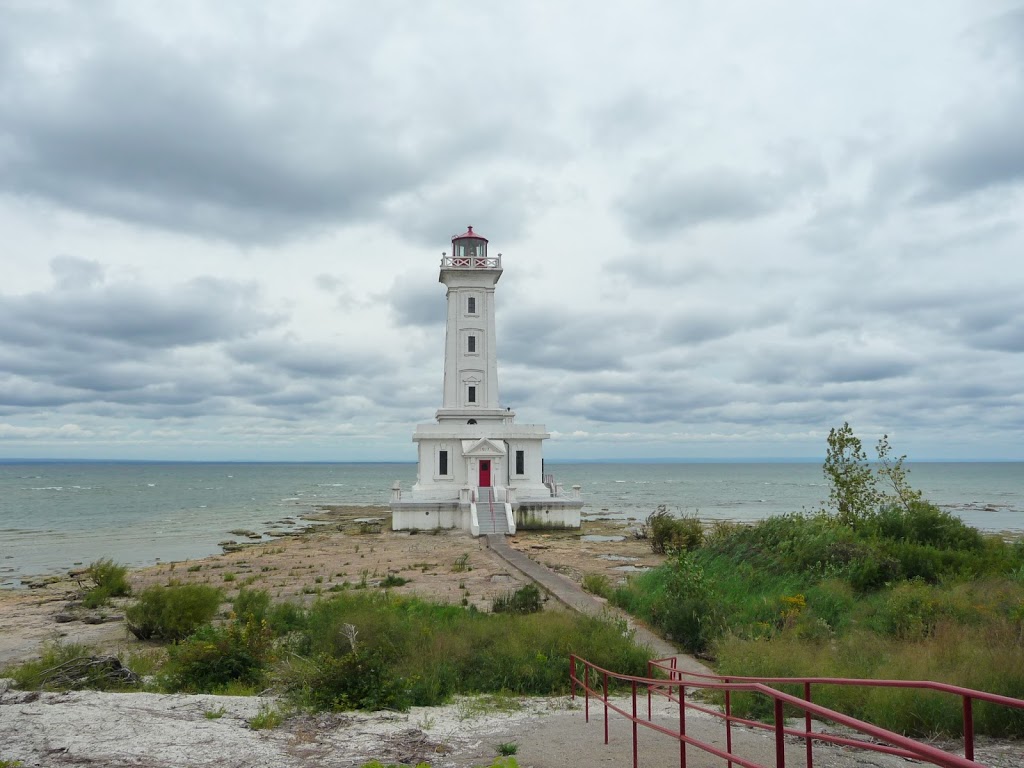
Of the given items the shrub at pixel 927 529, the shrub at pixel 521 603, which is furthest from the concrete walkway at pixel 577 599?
the shrub at pixel 927 529

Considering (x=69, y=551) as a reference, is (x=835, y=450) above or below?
above

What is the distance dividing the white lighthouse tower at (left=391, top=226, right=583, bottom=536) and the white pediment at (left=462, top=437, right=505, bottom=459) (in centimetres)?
5

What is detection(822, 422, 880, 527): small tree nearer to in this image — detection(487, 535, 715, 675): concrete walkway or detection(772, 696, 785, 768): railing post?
detection(487, 535, 715, 675): concrete walkway

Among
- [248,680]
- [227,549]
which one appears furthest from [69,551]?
[248,680]

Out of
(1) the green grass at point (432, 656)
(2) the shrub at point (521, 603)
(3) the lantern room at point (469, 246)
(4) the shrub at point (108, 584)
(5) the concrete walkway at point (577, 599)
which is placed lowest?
(4) the shrub at point (108, 584)

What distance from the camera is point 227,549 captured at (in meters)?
35.0

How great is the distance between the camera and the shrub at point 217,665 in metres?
9.84

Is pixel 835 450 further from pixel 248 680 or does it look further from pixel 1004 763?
pixel 248 680

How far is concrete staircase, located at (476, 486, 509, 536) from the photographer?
3231 centimetres

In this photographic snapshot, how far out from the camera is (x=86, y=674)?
387 inches

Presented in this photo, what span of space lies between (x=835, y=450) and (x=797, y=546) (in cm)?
411

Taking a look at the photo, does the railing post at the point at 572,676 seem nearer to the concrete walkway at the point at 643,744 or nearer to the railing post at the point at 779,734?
the concrete walkway at the point at 643,744

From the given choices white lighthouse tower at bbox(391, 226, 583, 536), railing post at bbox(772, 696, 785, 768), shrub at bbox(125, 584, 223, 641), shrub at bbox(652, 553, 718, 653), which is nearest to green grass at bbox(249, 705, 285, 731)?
railing post at bbox(772, 696, 785, 768)

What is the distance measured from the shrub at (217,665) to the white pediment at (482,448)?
2399 centimetres
